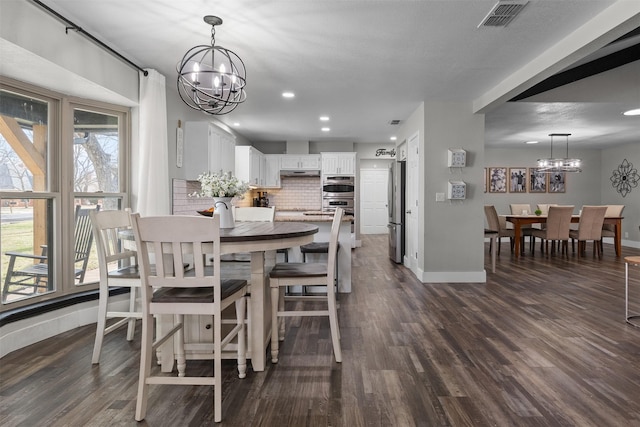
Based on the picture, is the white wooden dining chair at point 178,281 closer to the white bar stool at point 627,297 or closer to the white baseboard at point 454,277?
the white bar stool at point 627,297

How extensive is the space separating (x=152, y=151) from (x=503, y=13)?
10.7ft

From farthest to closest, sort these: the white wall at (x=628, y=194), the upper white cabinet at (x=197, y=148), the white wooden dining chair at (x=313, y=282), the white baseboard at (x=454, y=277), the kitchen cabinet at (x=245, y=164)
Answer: the white wall at (x=628, y=194), the kitchen cabinet at (x=245, y=164), the white baseboard at (x=454, y=277), the upper white cabinet at (x=197, y=148), the white wooden dining chair at (x=313, y=282)

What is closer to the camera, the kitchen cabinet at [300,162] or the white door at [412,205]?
the white door at [412,205]

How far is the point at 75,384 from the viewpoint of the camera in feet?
7.20

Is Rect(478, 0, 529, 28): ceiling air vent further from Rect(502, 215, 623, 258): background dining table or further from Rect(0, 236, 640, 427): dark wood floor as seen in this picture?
Rect(502, 215, 623, 258): background dining table

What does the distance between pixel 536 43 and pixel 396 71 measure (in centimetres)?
125

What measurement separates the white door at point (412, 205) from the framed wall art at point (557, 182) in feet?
18.5

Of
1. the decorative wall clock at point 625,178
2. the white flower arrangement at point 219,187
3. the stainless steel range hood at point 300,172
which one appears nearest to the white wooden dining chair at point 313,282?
the white flower arrangement at point 219,187

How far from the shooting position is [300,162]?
27.3 feet

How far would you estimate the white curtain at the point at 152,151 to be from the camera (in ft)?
11.9

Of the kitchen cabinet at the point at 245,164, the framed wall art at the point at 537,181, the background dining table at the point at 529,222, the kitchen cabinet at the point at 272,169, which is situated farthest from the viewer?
the framed wall art at the point at 537,181

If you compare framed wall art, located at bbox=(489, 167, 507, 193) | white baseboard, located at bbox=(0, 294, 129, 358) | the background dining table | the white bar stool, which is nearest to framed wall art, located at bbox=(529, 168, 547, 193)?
framed wall art, located at bbox=(489, 167, 507, 193)

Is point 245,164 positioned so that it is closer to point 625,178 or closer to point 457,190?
point 457,190

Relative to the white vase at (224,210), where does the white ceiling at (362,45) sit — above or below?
above
